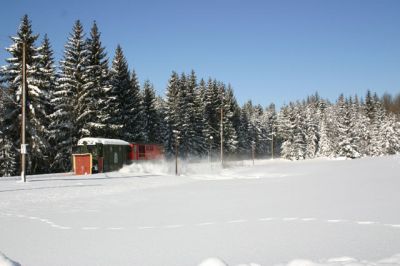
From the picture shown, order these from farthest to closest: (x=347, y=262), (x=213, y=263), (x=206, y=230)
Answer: (x=206, y=230) → (x=347, y=262) → (x=213, y=263)

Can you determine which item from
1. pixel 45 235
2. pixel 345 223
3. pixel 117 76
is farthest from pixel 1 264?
pixel 117 76

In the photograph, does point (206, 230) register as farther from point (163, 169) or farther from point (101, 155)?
point (163, 169)

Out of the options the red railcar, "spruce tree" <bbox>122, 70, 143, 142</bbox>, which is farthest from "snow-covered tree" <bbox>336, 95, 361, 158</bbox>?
the red railcar

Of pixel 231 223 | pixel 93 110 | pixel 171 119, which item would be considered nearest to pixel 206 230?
pixel 231 223

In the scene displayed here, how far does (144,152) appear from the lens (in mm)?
33938

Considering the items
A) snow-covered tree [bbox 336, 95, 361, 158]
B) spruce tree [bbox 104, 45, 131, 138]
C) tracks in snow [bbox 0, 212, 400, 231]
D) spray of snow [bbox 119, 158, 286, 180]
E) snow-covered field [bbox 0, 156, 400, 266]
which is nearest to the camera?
snow-covered field [bbox 0, 156, 400, 266]

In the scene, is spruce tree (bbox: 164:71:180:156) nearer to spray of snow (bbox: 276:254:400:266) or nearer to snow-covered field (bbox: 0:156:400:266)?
snow-covered field (bbox: 0:156:400:266)

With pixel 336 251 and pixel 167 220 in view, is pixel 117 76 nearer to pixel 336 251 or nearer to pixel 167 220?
pixel 167 220

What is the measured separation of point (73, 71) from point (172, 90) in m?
22.7

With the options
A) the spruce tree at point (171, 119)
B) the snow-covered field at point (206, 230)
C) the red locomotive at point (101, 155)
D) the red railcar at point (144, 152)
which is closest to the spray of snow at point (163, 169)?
the red railcar at point (144, 152)

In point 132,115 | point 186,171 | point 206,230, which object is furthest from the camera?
point 132,115

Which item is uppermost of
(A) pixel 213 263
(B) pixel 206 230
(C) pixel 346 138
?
(C) pixel 346 138

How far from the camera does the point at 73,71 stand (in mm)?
38594

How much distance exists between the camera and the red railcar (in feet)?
106
